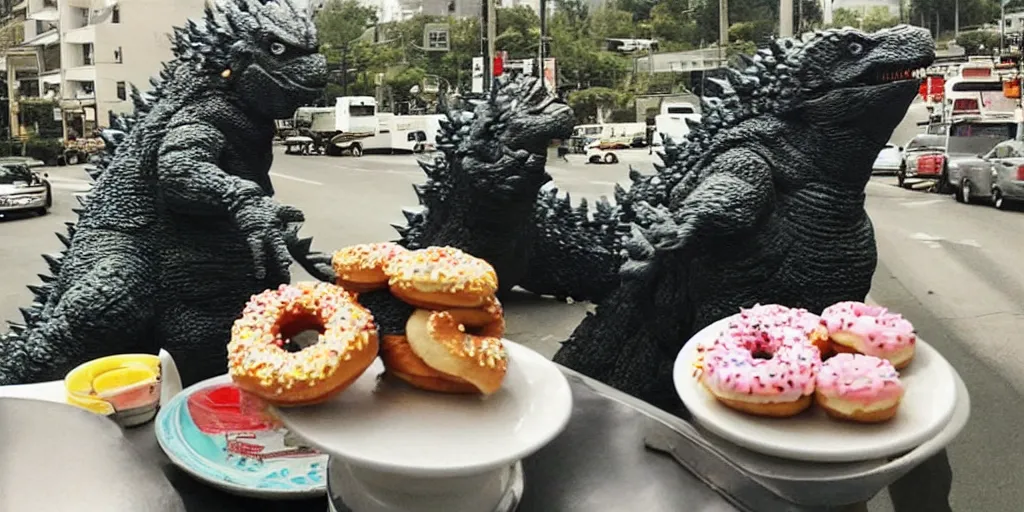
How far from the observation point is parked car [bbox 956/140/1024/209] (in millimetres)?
6332

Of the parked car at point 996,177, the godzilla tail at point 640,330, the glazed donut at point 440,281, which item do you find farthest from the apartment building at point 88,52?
the parked car at point 996,177

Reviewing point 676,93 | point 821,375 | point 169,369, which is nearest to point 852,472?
point 821,375

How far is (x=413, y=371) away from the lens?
105 centimetres

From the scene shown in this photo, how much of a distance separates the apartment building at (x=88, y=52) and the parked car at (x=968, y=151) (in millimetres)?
6100

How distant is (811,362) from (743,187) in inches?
46.2

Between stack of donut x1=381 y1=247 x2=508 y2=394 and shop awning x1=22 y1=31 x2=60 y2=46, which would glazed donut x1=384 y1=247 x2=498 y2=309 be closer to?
stack of donut x1=381 y1=247 x2=508 y2=394

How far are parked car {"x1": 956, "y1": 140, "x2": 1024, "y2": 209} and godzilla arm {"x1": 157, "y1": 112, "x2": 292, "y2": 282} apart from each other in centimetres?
582

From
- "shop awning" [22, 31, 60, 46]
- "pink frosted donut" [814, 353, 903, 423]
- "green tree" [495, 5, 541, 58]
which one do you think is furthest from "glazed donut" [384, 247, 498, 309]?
"green tree" [495, 5, 541, 58]

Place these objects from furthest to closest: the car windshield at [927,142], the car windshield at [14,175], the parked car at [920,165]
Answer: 1. the car windshield at [927,142]
2. the parked car at [920,165]
3. the car windshield at [14,175]

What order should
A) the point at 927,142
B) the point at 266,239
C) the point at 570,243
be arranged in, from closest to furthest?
the point at 266,239 < the point at 570,243 < the point at 927,142

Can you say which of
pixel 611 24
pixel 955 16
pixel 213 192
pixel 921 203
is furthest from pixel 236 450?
pixel 611 24

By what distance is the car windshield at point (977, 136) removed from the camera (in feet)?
30.6

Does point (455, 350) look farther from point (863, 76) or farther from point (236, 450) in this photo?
point (863, 76)

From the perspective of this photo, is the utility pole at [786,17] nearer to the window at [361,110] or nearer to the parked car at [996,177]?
the parked car at [996,177]
